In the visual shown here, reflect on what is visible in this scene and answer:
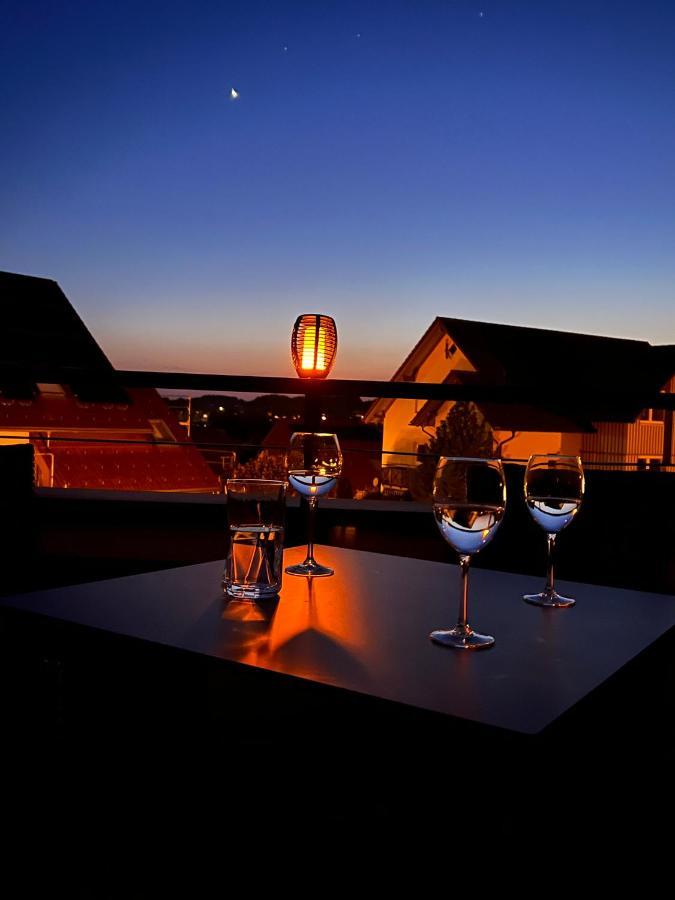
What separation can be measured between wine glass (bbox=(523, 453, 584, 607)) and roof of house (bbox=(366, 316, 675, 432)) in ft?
53.3

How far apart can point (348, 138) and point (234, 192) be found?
365 cm

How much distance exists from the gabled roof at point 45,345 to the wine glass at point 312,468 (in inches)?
71.0

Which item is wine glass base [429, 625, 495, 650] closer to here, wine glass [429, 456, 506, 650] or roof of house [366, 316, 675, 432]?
wine glass [429, 456, 506, 650]

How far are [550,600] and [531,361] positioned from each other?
70.8ft

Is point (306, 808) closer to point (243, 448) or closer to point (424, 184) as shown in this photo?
point (243, 448)

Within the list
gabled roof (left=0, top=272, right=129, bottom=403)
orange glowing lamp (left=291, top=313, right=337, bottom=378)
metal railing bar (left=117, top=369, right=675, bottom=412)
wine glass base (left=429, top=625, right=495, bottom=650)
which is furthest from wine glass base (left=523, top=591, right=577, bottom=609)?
orange glowing lamp (left=291, top=313, right=337, bottom=378)

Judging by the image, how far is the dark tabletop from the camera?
752mm

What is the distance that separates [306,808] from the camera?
105 centimetres

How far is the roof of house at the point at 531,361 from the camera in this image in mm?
18766

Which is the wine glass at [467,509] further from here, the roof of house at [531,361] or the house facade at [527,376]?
the roof of house at [531,361]

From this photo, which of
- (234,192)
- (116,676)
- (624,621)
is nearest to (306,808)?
(116,676)

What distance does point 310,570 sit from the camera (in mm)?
1355

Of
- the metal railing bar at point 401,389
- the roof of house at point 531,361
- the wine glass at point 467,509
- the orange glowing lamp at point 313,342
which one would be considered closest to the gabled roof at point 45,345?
the metal railing bar at point 401,389

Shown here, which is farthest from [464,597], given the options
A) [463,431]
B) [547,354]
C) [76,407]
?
[547,354]
